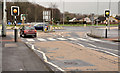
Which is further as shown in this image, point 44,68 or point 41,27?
A: point 41,27

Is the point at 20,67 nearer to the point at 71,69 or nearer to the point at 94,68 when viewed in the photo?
the point at 71,69

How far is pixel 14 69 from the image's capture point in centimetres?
794

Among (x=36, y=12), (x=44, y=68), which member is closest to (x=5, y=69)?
(x=44, y=68)

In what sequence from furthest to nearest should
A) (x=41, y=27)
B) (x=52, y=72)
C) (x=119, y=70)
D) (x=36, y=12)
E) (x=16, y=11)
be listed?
(x=36, y=12), (x=41, y=27), (x=16, y=11), (x=119, y=70), (x=52, y=72)

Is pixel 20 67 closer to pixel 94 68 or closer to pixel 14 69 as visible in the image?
pixel 14 69

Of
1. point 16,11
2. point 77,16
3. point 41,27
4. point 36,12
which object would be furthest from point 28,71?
point 77,16

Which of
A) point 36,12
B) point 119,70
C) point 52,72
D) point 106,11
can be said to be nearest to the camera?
point 52,72

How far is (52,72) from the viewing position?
762 centimetres

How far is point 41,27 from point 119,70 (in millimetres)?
36236

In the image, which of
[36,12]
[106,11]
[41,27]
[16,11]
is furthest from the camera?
[36,12]

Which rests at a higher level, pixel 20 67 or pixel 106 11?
pixel 106 11

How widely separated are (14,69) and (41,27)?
3601 cm

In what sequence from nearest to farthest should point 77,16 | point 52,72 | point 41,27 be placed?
point 52,72
point 41,27
point 77,16

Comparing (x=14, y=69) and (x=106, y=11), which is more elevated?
(x=106, y=11)
